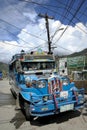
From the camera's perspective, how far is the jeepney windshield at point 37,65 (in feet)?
25.9

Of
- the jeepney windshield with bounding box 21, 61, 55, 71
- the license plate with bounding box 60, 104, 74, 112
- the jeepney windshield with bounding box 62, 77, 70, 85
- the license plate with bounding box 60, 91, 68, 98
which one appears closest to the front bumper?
the license plate with bounding box 60, 104, 74, 112

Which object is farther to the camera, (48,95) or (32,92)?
(32,92)

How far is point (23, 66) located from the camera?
7867 millimetres

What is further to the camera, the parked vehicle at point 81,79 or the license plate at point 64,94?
the parked vehicle at point 81,79

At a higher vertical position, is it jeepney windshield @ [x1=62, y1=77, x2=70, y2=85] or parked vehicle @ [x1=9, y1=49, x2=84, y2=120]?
jeepney windshield @ [x1=62, y1=77, x2=70, y2=85]

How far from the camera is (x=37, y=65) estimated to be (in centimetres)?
820

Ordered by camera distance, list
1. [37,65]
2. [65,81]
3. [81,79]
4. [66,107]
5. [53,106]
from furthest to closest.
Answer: [81,79]
[37,65]
[65,81]
[66,107]
[53,106]

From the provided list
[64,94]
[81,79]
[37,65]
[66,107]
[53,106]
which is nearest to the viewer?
[53,106]

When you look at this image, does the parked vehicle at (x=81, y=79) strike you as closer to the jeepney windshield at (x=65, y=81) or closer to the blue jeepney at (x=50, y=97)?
the jeepney windshield at (x=65, y=81)

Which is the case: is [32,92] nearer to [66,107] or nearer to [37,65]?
[66,107]

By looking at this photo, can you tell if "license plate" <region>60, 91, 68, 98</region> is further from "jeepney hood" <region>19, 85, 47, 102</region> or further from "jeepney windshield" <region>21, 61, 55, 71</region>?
"jeepney windshield" <region>21, 61, 55, 71</region>

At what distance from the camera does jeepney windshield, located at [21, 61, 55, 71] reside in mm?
7897

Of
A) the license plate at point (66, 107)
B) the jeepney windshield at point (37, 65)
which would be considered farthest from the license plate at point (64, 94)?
the jeepney windshield at point (37, 65)

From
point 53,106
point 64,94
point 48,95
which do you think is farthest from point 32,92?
point 64,94
